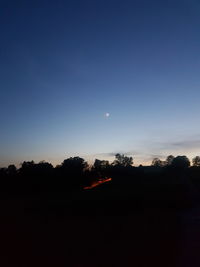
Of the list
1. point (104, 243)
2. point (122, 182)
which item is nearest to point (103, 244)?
point (104, 243)

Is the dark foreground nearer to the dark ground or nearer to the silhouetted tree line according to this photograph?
the dark ground

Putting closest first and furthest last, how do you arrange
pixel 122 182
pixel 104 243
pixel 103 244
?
pixel 103 244
pixel 104 243
pixel 122 182

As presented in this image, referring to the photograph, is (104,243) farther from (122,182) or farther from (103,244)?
(122,182)

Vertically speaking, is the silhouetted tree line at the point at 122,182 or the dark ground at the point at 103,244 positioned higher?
the silhouetted tree line at the point at 122,182

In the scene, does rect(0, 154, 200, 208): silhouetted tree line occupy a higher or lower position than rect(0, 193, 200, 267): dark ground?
higher

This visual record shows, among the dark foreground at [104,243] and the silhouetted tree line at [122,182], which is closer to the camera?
the dark foreground at [104,243]

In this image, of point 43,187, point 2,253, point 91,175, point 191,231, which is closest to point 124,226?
point 191,231

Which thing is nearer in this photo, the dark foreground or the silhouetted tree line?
the dark foreground

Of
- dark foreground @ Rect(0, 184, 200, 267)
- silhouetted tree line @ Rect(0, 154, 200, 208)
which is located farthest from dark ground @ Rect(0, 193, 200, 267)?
silhouetted tree line @ Rect(0, 154, 200, 208)

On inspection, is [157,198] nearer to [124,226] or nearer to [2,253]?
[124,226]

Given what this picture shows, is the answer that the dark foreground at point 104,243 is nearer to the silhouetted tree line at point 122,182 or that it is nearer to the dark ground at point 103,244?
the dark ground at point 103,244

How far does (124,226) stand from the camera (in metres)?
13.1

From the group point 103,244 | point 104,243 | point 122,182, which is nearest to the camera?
point 103,244

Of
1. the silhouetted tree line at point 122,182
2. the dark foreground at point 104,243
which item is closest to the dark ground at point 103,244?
the dark foreground at point 104,243
